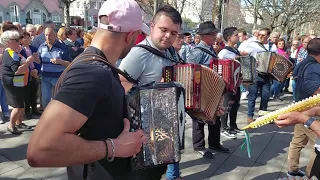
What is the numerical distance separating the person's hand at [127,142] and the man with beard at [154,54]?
133 cm

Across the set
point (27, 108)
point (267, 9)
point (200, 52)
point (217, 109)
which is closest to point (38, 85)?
point (27, 108)

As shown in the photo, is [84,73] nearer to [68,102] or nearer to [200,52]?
[68,102]

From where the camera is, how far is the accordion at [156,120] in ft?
4.84

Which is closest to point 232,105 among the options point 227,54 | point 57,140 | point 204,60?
point 227,54

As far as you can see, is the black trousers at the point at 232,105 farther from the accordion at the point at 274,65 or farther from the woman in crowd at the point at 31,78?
the woman in crowd at the point at 31,78

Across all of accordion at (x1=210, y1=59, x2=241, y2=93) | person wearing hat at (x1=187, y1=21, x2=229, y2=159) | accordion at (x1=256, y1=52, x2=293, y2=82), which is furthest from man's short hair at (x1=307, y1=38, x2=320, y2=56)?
accordion at (x1=256, y1=52, x2=293, y2=82)

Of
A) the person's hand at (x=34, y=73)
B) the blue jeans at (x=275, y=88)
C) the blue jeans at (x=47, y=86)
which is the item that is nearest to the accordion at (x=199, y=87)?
the blue jeans at (x=47, y=86)

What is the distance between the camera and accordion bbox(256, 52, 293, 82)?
5574 millimetres

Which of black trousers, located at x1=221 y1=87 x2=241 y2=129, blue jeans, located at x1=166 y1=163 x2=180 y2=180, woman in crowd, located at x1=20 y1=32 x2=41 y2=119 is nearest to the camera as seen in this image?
blue jeans, located at x1=166 y1=163 x2=180 y2=180

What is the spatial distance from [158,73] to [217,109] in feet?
2.97

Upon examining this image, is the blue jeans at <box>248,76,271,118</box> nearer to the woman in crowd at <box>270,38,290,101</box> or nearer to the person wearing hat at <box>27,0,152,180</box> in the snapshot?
the woman in crowd at <box>270,38,290,101</box>

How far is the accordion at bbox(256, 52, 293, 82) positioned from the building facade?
1359 inches

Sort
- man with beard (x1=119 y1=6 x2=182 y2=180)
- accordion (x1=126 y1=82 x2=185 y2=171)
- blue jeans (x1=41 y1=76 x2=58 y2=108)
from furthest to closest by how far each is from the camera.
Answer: blue jeans (x1=41 y1=76 x2=58 y2=108) < man with beard (x1=119 y1=6 x2=182 y2=180) < accordion (x1=126 y1=82 x2=185 y2=171)

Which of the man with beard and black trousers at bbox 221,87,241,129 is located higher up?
the man with beard
